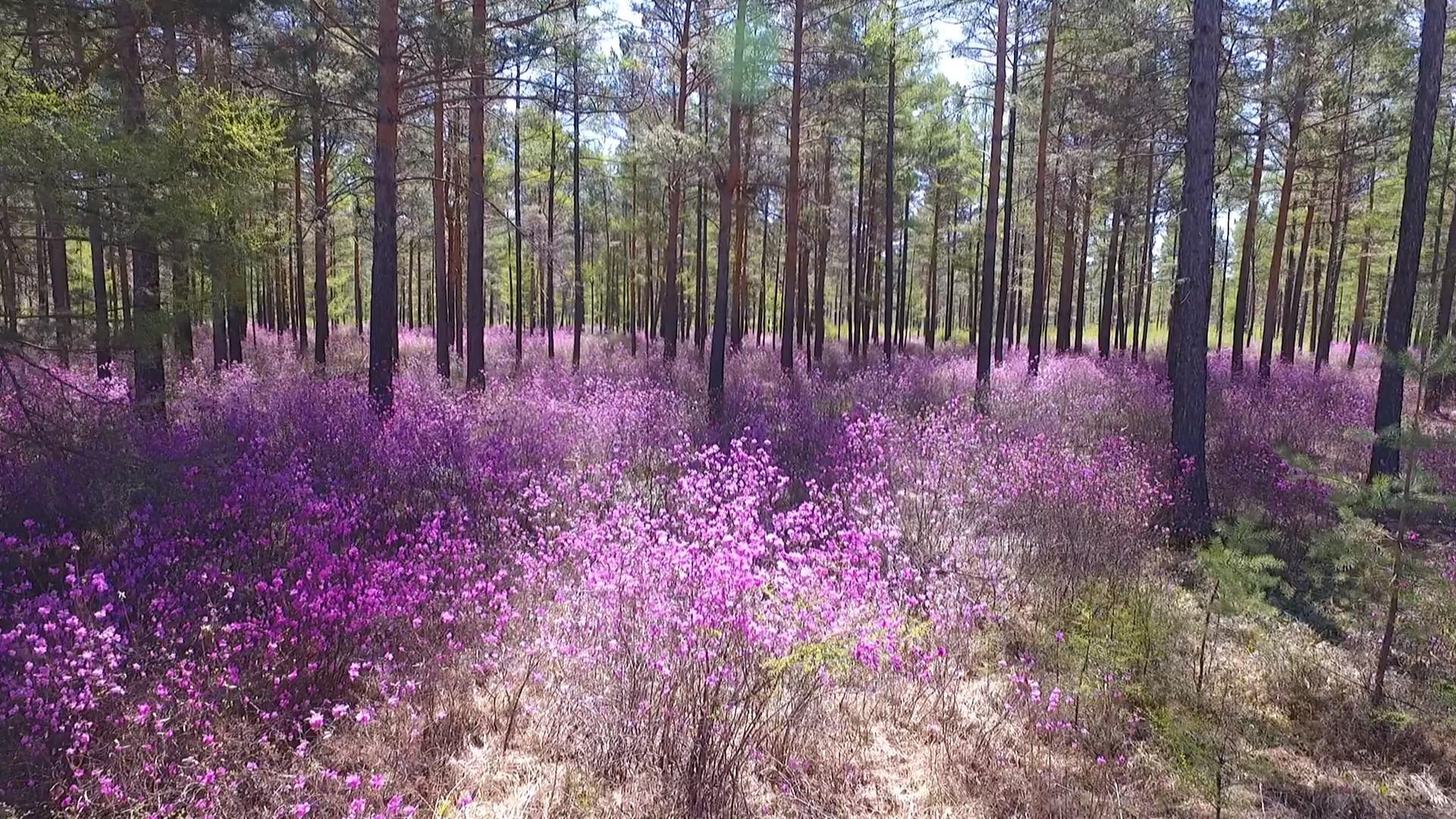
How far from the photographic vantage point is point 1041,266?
18953mm

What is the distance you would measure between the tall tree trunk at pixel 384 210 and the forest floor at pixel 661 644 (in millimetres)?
2358

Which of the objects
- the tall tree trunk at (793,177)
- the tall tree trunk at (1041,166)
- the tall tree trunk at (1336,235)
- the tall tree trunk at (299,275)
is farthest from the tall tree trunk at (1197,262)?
the tall tree trunk at (299,275)

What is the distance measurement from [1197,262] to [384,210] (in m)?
9.47

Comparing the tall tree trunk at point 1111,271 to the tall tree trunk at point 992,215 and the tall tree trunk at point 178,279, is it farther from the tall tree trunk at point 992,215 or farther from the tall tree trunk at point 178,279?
the tall tree trunk at point 178,279

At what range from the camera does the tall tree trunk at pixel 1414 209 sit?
799 centimetres

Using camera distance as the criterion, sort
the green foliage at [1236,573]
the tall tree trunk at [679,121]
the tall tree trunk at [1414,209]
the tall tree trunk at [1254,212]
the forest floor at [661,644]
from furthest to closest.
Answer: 1. the tall tree trunk at [1254,212]
2. the tall tree trunk at [679,121]
3. the tall tree trunk at [1414,209]
4. the green foliage at [1236,573]
5. the forest floor at [661,644]

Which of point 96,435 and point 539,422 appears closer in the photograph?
point 96,435

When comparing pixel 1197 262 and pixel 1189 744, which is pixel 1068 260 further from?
pixel 1189 744

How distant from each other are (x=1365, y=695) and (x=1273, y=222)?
32064 mm

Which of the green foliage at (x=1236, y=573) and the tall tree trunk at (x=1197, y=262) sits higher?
the tall tree trunk at (x=1197, y=262)

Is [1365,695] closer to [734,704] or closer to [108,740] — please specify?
[734,704]

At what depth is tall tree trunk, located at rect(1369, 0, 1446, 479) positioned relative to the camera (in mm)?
7988

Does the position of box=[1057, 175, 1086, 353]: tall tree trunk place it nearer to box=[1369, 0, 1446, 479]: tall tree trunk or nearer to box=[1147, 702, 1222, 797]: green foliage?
box=[1369, 0, 1446, 479]: tall tree trunk

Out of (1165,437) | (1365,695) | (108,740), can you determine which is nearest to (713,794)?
(108,740)
